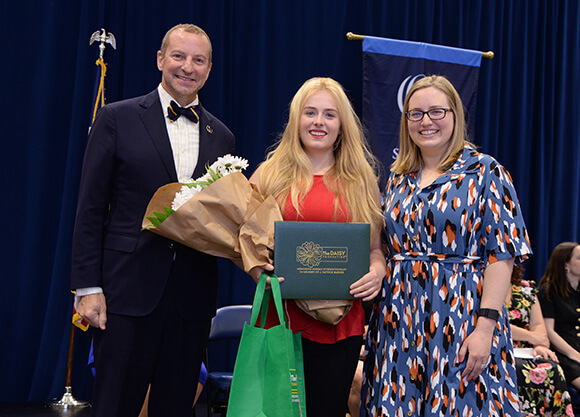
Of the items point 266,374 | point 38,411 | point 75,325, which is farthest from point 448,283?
point 38,411

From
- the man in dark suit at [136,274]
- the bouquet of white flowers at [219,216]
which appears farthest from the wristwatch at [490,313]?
the man in dark suit at [136,274]

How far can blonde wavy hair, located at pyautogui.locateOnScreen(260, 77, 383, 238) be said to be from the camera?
2.41 m

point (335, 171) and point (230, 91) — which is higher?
point (230, 91)

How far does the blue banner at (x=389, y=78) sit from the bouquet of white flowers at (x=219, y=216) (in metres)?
3.28

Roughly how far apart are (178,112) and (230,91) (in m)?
2.88

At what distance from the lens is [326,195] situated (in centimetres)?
242

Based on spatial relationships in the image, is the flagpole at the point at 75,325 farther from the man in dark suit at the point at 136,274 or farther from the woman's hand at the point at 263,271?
the woman's hand at the point at 263,271

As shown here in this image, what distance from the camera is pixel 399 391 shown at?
230 centimetres

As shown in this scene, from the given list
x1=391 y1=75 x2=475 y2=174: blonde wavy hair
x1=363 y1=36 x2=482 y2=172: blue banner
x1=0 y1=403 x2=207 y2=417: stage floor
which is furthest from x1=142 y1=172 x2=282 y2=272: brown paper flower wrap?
x1=363 y1=36 x2=482 y2=172: blue banner

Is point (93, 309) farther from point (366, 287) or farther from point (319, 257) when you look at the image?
point (366, 287)

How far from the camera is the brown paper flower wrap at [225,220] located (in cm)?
216

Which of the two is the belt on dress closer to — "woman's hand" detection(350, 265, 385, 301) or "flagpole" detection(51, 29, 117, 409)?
"woman's hand" detection(350, 265, 385, 301)

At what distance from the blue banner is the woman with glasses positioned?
292cm

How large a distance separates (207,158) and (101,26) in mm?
3090
